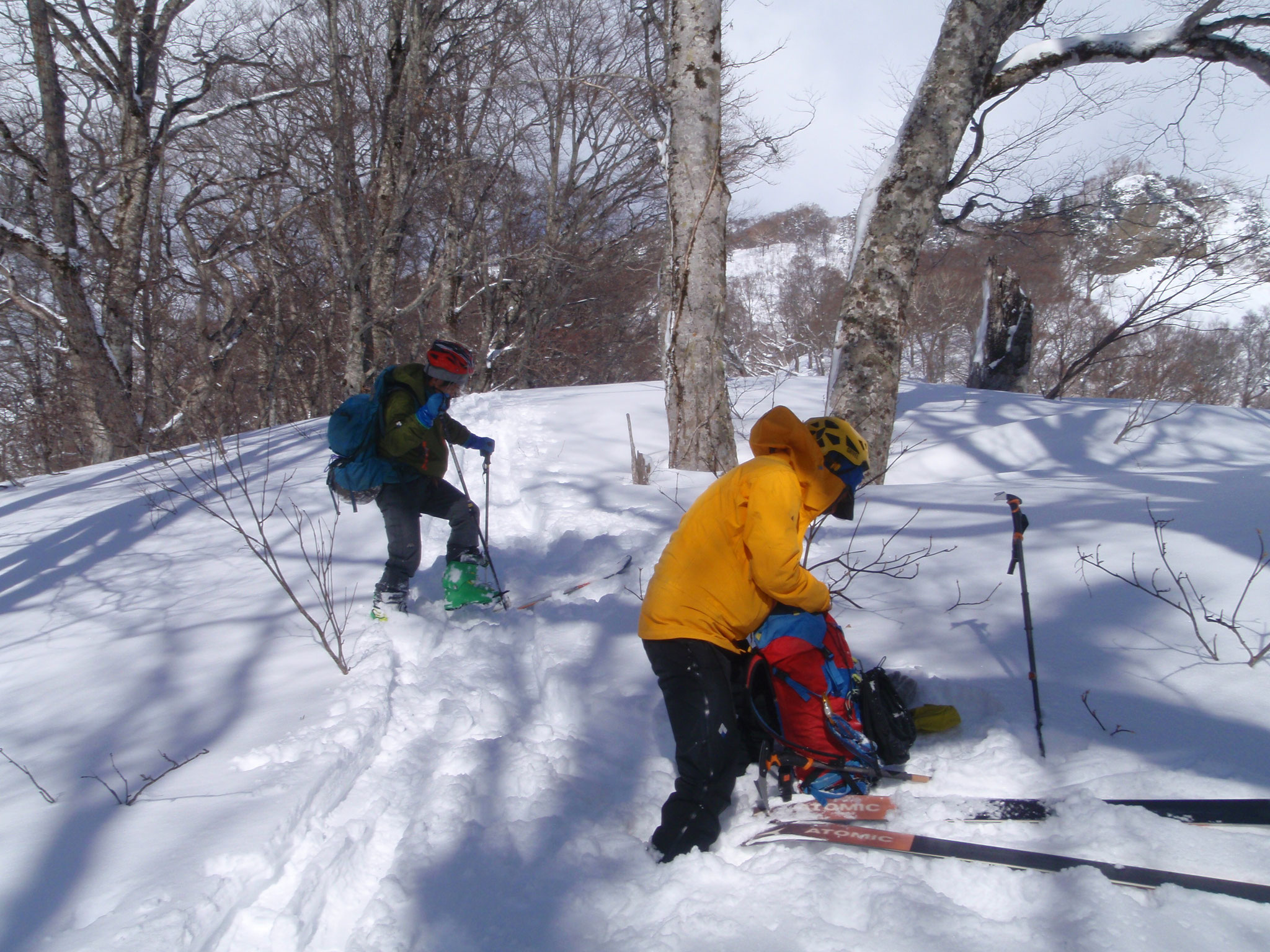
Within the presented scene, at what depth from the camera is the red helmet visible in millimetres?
3703

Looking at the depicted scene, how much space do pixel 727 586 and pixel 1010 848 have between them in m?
1.11

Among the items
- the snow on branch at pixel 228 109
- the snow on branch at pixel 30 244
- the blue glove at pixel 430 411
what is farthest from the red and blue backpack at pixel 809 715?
the snow on branch at pixel 228 109

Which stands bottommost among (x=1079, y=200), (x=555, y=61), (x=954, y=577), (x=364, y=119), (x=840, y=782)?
(x=840, y=782)

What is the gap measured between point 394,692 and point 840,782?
2.07 m

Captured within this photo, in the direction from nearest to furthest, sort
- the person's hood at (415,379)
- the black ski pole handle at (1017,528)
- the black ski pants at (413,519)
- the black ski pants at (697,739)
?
the black ski pants at (697,739) → the black ski pole handle at (1017,528) → the person's hood at (415,379) → the black ski pants at (413,519)

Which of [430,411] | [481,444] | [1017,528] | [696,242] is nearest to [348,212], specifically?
[696,242]

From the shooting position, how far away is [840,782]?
2.37 m

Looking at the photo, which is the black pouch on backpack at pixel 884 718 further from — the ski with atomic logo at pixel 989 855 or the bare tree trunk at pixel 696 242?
the bare tree trunk at pixel 696 242

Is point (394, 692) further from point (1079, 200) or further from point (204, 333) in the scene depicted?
point (204, 333)

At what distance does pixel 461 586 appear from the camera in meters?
4.22

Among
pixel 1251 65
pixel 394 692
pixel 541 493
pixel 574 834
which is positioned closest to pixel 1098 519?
pixel 574 834

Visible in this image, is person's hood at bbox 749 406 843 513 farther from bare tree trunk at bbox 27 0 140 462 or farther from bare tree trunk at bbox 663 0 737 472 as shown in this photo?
bare tree trunk at bbox 27 0 140 462

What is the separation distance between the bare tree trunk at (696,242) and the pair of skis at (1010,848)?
378 cm

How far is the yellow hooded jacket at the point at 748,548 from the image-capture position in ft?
7.36
